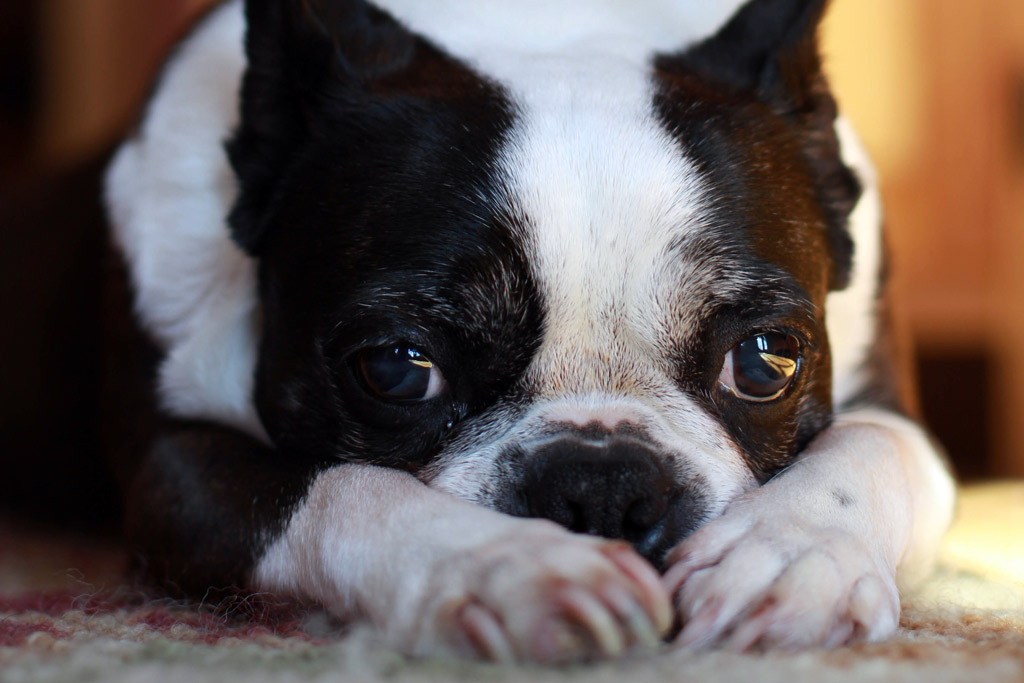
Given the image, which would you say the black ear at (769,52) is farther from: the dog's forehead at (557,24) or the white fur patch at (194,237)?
the white fur patch at (194,237)

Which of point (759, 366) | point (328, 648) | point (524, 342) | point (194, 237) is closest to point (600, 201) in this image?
point (524, 342)

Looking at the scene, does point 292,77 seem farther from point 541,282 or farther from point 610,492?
point 610,492

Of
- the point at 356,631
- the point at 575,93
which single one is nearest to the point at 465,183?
the point at 575,93

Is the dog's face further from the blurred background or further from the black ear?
the blurred background

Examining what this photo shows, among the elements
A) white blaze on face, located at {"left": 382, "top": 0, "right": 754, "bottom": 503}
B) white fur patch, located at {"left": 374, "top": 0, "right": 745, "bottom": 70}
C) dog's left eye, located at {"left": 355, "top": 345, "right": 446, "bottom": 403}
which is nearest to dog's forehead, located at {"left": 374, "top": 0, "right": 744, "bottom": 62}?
white fur patch, located at {"left": 374, "top": 0, "right": 745, "bottom": 70}

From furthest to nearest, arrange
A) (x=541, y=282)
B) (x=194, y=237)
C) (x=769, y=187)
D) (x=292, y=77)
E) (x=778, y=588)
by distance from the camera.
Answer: (x=194, y=237) → (x=292, y=77) → (x=769, y=187) → (x=541, y=282) → (x=778, y=588)

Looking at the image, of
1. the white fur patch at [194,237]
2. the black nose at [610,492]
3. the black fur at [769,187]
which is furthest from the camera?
the white fur patch at [194,237]

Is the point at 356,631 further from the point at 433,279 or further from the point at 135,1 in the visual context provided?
the point at 135,1

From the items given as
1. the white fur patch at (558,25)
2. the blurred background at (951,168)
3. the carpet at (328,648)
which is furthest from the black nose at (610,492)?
the blurred background at (951,168)
